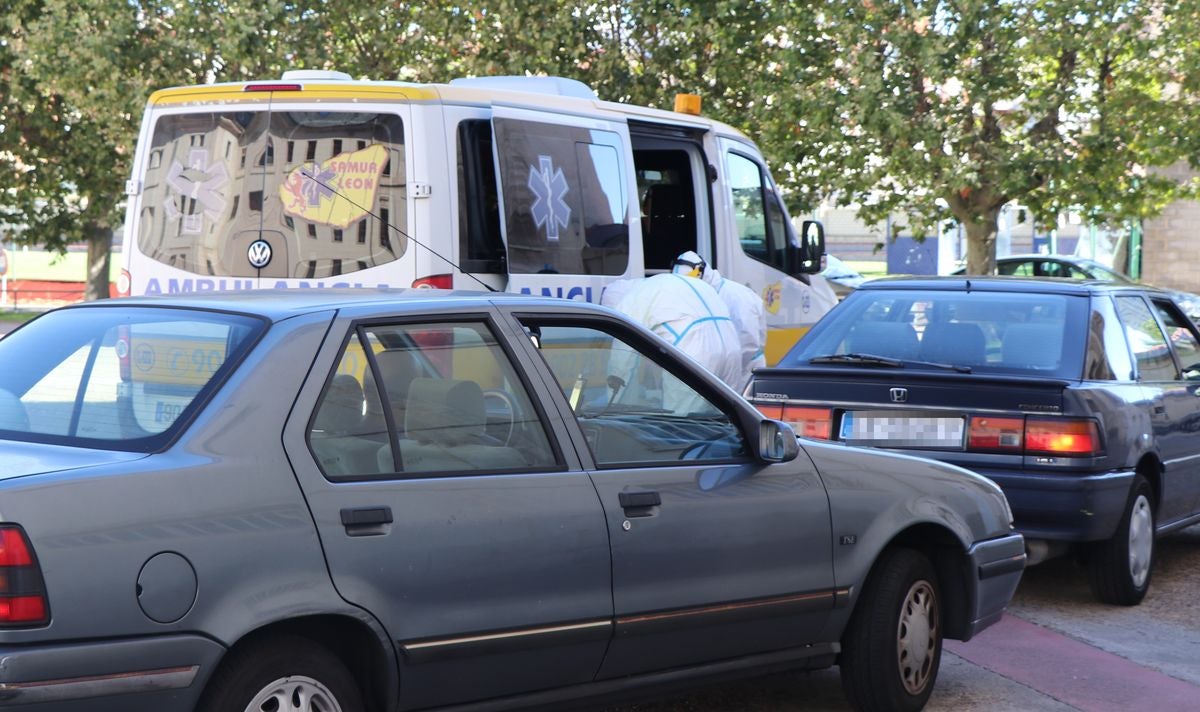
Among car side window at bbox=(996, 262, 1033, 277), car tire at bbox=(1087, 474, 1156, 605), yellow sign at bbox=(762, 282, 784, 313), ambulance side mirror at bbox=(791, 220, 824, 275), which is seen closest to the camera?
car tire at bbox=(1087, 474, 1156, 605)

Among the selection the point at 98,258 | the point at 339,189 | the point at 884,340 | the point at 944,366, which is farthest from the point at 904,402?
the point at 98,258

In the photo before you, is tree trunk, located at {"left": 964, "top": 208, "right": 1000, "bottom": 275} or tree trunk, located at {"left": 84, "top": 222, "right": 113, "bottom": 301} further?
tree trunk, located at {"left": 84, "top": 222, "right": 113, "bottom": 301}

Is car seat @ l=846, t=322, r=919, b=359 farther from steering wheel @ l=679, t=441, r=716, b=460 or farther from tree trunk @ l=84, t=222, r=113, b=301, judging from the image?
tree trunk @ l=84, t=222, r=113, b=301

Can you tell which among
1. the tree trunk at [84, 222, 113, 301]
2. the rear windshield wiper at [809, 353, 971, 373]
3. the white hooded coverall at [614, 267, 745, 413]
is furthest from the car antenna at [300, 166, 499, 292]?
the tree trunk at [84, 222, 113, 301]

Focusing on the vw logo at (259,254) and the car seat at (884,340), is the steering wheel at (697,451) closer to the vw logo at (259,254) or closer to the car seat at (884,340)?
the car seat at (884,340)

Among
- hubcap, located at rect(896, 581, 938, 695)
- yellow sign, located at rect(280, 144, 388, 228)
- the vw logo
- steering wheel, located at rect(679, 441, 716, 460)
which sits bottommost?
hubcap, located at rect(896, 581, 938, 695)

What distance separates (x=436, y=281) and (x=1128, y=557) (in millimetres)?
3765

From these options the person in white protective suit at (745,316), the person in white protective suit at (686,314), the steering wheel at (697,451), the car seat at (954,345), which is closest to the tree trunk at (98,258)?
the person in white protective suit at (745,316)

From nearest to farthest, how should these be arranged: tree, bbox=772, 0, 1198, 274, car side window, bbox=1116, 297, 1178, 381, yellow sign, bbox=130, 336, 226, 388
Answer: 1. yellow sign, bbox=130, 336, 226, 388
2. car side window, bbox=1116, 297, 1178, 381
3. tree, bbox=772, 0, 1198, 274

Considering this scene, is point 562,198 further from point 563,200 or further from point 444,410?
point 444,410

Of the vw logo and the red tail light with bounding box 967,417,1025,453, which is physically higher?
the vw logo

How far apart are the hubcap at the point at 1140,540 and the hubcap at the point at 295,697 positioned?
466 cm

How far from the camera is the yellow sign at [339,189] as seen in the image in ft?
28.0

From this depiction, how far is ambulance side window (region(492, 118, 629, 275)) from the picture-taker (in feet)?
29.8
